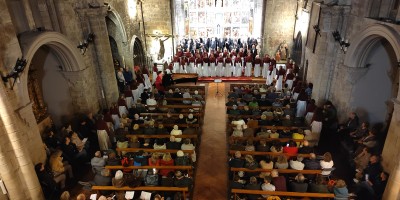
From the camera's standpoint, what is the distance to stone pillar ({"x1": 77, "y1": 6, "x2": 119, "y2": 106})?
11.7m

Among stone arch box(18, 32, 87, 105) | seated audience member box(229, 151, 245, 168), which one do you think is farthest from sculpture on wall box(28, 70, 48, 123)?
seated audience member box(229, 151, 245, 168)

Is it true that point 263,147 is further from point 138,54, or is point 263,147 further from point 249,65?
point 138,54

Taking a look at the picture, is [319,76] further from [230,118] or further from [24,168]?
[24,168]

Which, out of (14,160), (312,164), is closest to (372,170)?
(312,164)

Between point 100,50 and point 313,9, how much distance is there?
34.7 feet

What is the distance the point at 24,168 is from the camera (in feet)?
24.6

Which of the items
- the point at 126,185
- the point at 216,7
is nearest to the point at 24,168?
the point at 126,185

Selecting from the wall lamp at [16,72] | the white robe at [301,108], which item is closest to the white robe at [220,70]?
the white robe at [301,108]

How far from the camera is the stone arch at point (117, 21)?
48.4ft

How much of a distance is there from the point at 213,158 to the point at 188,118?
202cm

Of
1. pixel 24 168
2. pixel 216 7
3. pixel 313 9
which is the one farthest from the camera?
pixel 216 7

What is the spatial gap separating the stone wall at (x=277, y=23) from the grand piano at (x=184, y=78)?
247 inches

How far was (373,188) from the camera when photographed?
26.0 ft

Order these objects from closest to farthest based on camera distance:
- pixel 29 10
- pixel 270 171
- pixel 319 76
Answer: pixel 270 171, pixel 29 10, pixel 319 76
